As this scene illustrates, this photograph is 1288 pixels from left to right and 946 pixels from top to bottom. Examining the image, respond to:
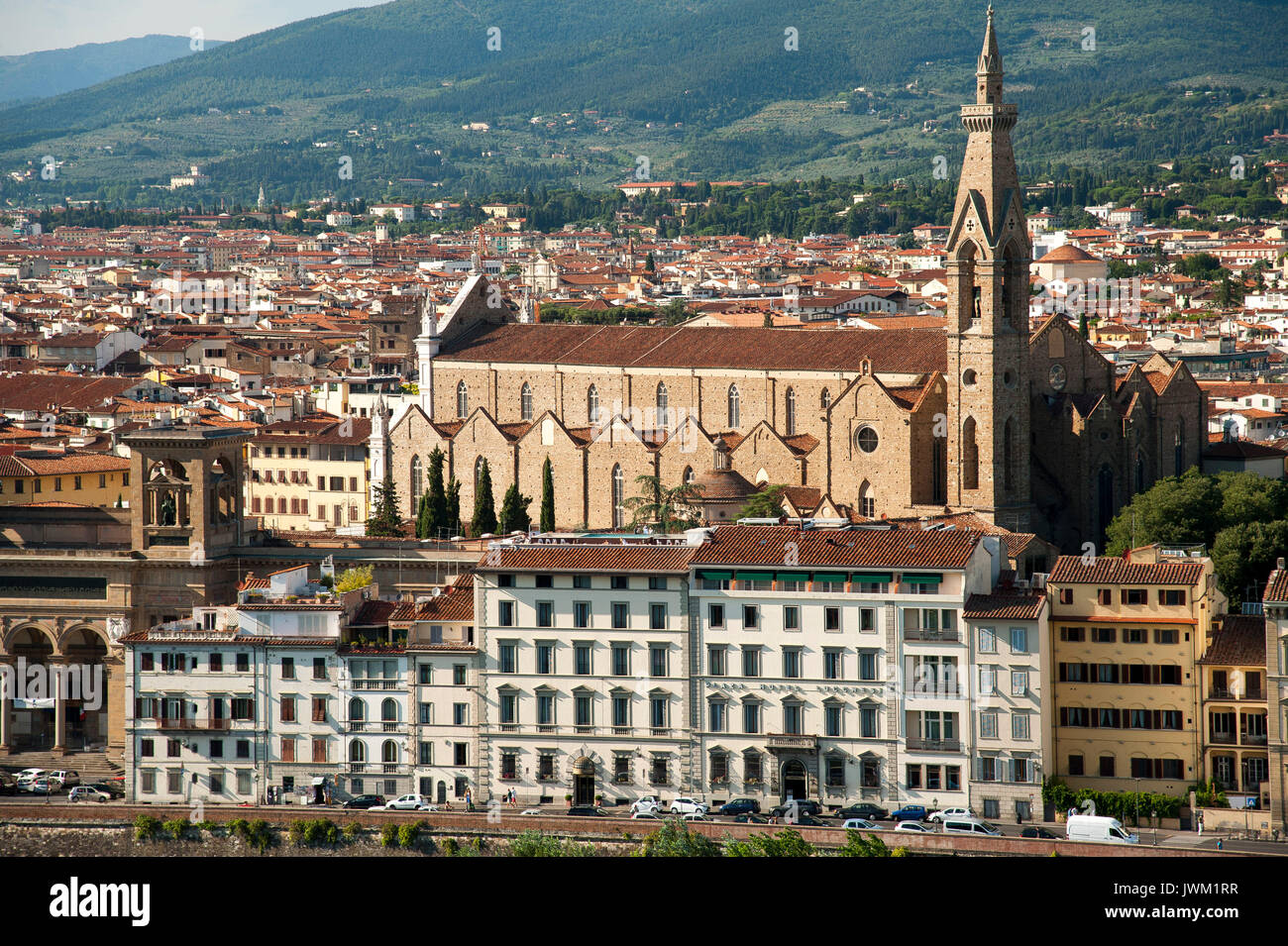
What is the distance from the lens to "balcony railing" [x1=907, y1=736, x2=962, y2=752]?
48.3m

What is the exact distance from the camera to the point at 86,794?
52.2 meters

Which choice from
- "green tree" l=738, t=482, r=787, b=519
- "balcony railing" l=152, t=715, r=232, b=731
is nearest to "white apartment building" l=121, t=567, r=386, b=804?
"balcony railing" l=152, t=715, r=232, b=731

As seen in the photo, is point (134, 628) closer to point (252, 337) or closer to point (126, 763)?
point (126, 763)

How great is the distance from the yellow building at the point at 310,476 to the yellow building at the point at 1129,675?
132ft

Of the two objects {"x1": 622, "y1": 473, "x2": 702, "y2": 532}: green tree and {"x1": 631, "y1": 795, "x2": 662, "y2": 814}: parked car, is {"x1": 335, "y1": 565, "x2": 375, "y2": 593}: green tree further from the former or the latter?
{"x1": 622, "y1": 473, "x2": 702, "y2": 532}: green tree

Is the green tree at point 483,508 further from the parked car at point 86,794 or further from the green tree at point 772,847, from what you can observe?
the green tree at point 772,847

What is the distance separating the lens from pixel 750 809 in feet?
159

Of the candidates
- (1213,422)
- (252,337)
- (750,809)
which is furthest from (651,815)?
(252,337)

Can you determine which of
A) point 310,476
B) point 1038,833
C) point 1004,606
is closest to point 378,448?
point 310,476

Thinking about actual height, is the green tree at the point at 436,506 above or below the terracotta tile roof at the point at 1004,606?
above

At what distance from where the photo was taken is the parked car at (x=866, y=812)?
47281mm

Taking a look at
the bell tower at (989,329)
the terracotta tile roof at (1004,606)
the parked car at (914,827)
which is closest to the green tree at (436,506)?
the bell tower at (989,329)

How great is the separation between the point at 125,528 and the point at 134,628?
5.54 meters

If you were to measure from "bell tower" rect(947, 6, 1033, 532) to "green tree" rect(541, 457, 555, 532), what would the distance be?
12024 mm
